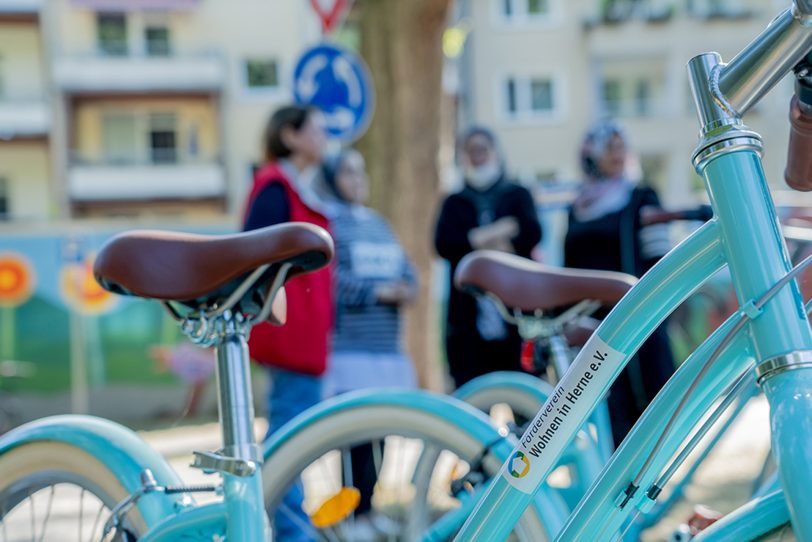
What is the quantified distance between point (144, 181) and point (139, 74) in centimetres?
295

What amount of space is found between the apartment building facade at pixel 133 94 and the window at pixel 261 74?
0.09 feet

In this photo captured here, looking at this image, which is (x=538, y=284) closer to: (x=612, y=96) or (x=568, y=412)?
(x=568, y=412)

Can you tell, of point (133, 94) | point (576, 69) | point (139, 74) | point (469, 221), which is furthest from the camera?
point (133, 94)

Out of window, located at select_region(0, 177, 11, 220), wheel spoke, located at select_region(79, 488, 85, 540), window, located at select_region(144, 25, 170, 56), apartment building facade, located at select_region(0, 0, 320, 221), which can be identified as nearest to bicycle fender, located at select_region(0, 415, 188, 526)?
wheel spoke, located at select_region(79, 488, 85, 540)

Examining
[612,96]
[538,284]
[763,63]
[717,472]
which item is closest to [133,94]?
[612,96]

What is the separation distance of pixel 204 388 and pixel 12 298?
1862mm

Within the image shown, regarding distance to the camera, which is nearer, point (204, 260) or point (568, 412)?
point (568, 412)

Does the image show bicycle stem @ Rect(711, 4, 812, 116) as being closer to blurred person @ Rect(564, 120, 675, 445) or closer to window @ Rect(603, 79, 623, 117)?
blurred person @ Rect(564, 120, 675, 445)

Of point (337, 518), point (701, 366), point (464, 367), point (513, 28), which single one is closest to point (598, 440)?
point (337, 518)

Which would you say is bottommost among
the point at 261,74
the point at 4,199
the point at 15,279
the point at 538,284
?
the point at 538,284

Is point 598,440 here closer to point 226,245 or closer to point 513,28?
point 226,245

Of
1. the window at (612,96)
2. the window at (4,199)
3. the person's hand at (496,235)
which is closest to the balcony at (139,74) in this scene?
the window at (4,199)

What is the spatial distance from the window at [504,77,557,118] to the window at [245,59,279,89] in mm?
6338

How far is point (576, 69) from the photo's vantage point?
1100 inches
